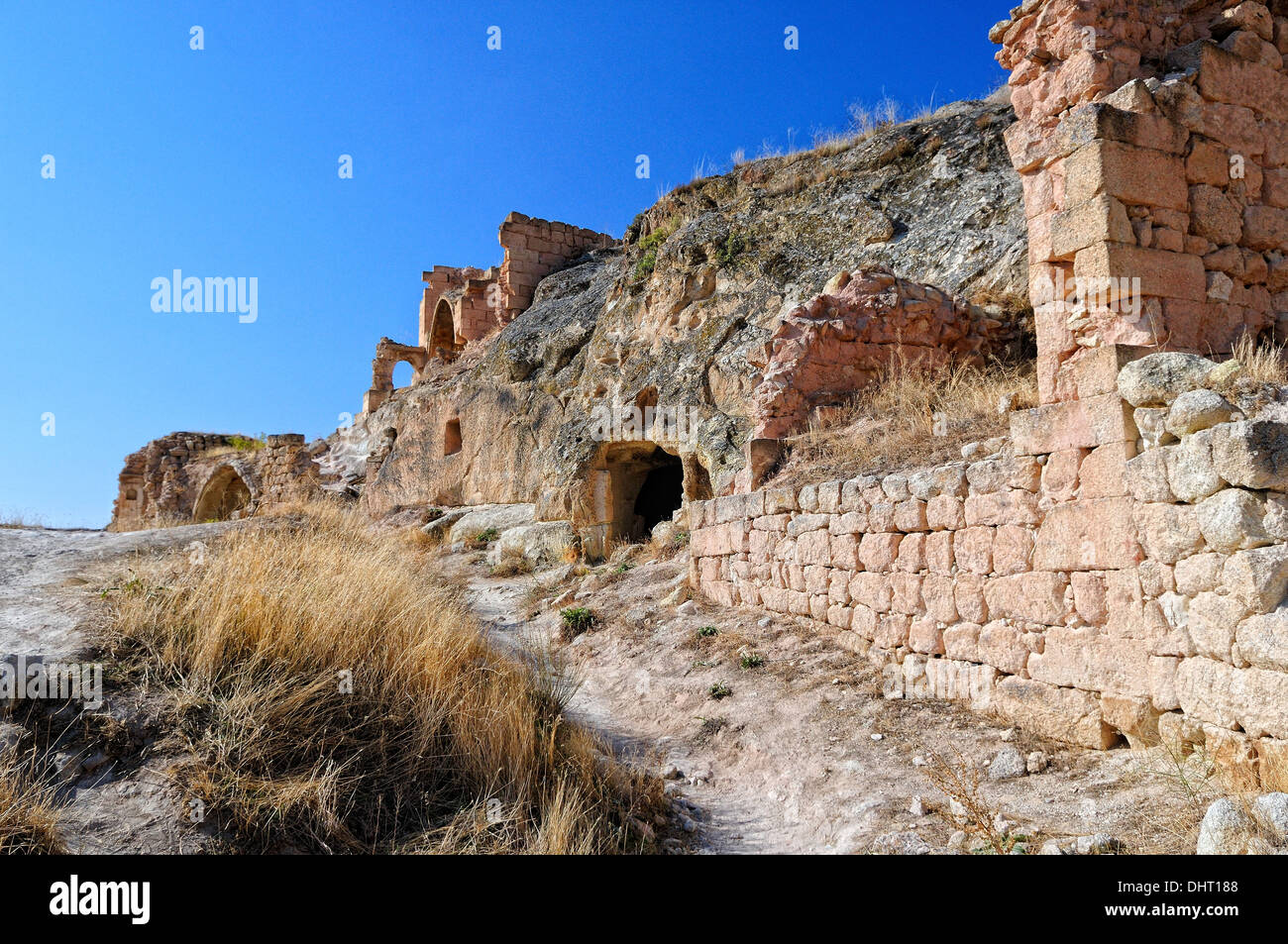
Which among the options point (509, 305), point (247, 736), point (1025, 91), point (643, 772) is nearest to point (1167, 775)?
point (643, 772)

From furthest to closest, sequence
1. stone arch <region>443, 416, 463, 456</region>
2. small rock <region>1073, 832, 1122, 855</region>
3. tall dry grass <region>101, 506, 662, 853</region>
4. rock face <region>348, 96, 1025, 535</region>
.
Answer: stone arch <region>443, 416, 463, 456</region>
rock face <region>348, 96, 1025, 535</region>
tall dry grass <region>101, 506, 662, 853</region>
small rock <region>1073, 832, 1122, 855</region>

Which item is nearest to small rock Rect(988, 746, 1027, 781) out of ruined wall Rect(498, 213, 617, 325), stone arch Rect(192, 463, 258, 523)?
ruined wall Rect(498, 213, 617, 325)

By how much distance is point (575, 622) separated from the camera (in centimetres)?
835

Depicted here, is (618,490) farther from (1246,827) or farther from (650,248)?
(1246,827)

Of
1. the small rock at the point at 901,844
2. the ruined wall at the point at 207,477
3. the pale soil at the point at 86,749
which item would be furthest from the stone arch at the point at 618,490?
the ruined wall at the point at 207,477

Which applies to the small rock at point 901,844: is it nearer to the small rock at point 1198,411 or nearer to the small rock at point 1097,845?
the small rock at point 1097,845

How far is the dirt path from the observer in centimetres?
346

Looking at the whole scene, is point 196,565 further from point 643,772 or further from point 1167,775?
point 1167,775

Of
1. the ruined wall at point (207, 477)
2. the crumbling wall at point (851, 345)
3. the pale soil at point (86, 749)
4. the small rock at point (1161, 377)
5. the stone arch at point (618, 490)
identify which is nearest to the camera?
the pale soil at point (86, 749)

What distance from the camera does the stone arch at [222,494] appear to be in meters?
24.1

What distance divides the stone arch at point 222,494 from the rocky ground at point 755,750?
1957 cm

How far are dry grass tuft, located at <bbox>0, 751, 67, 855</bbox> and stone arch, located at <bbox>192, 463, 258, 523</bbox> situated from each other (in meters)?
22.6

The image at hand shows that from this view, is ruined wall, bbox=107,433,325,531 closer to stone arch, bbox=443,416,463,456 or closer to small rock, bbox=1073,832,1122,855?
stone arch, bbox=443,416,463,456

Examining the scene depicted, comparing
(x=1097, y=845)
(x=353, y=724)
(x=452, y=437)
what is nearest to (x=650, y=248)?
(x=452, y=437)
